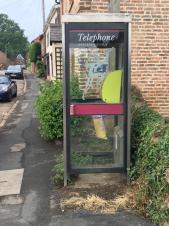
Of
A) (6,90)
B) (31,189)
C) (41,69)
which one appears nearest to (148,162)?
(31,189)

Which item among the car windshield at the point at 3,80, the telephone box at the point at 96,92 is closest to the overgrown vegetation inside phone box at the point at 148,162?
the telephone box at the point at 96,92

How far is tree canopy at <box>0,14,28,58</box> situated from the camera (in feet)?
422

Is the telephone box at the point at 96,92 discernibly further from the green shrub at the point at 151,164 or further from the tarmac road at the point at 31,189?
the tarmac road at the point at 31,189

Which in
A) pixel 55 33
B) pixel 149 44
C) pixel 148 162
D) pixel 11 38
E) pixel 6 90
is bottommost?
pixel 6 90

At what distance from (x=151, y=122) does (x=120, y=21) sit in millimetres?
1548

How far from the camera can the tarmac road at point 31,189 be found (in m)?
5.71

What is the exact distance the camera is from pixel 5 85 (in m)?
25.1

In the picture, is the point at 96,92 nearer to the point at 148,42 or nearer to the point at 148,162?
the point at 148,162

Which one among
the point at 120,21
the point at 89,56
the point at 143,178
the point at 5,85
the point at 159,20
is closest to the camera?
the point at 143,178

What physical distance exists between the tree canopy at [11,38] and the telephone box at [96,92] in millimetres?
121207

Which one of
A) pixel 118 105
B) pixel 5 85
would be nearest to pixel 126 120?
pixel 118 105

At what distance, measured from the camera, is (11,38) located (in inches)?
5138

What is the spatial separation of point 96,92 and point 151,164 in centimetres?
167

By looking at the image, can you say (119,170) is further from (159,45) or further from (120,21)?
(159,45)
